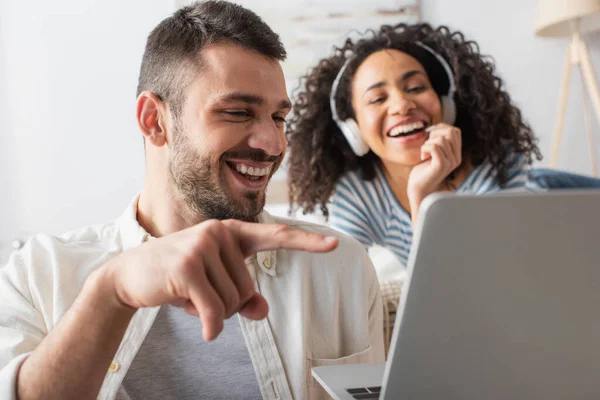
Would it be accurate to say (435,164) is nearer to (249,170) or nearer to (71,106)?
(249,170)

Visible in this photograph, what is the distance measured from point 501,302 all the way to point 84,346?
402 millimetres

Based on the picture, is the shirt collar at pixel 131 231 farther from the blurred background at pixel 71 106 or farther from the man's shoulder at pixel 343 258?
the blurred background at pixel 71 106

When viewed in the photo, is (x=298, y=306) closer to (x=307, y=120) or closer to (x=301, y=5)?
(x=307, y=120)

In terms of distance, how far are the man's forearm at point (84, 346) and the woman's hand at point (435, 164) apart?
1262 millimetres

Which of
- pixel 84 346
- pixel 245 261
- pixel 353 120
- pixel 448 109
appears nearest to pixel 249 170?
pixel 245 261

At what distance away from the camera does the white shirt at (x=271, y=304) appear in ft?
3.03

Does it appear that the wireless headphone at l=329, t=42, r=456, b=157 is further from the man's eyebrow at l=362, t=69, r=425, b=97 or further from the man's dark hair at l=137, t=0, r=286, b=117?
the man's dark hair at l=137, t=0, r=286, b=117

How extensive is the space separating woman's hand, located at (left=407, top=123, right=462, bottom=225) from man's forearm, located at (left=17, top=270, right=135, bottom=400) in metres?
1.26

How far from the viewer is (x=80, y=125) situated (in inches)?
102

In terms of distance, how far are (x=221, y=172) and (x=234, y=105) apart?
11 cm

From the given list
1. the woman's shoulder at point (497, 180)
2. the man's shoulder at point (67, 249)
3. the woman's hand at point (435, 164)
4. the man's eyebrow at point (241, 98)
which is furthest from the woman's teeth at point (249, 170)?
the woman's shoulder at point (497, 180)

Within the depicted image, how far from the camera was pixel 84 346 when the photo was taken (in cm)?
64

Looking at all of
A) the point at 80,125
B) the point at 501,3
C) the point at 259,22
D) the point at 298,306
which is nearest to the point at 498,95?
the point at 501,3

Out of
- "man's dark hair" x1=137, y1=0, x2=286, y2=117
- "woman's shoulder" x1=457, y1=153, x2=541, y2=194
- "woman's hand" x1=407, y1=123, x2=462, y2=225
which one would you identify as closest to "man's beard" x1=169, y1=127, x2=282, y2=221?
"man's dark hair" x1=137, y1=0, x2=286, y2=117
